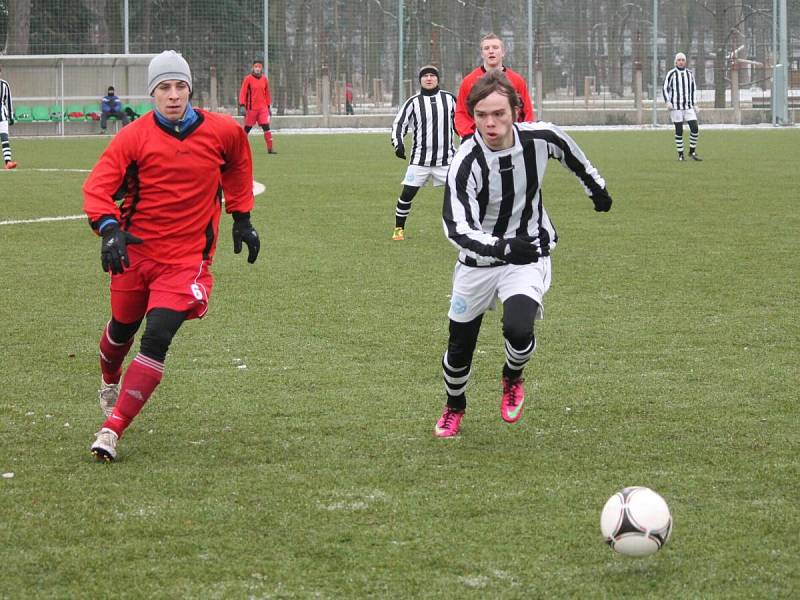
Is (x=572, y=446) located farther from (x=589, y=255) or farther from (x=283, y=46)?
(x=283, y=46)

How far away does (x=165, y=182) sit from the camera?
18.8 ft

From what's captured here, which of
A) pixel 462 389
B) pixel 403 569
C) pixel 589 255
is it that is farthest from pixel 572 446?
pixel 589 255

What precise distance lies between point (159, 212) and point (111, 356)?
0.85 meters

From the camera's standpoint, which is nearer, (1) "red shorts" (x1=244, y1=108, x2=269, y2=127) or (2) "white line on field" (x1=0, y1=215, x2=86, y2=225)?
(2) "white line on field" (x1=0, y1=215, x2=86, y2=225)

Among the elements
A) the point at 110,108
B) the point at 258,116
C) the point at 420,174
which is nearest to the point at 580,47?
the point at 110,108

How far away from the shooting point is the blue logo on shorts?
5.88 metres

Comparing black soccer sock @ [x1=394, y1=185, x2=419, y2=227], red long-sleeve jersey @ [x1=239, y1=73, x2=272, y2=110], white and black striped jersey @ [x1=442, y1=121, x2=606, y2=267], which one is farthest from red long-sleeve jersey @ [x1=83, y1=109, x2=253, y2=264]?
red long-sleeve jersey @ [x1=239, y1=73, x2=272, y2=110]

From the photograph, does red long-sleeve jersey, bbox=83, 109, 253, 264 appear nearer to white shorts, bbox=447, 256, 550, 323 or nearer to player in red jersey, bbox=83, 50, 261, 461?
player in red jersey, bbox=83, 50, 261, 461

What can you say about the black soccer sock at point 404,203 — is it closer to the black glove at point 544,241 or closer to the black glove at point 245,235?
the black glove at point 245,235

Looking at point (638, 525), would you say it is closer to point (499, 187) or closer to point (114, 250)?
point (499, 187)

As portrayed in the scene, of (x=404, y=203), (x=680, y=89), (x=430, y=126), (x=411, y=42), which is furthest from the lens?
(x=411, y=42)

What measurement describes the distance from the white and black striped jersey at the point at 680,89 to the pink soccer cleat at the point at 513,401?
65.1ft

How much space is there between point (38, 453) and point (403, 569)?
2220 mm

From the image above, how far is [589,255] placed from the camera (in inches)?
475
